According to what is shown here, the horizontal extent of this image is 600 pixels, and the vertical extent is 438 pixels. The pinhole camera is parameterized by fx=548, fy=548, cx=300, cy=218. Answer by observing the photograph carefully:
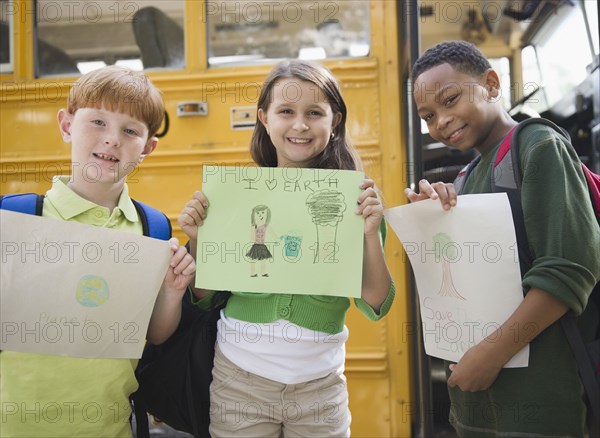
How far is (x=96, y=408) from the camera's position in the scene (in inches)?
43.1

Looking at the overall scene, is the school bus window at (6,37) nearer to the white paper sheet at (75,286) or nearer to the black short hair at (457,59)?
the white paper sheet at (75,286)

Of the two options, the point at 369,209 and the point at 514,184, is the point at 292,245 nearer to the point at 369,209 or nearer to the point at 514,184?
the point at 369,209

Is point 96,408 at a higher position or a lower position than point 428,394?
higher

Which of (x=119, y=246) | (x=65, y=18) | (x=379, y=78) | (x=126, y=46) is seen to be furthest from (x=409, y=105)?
(x=65, y=18)

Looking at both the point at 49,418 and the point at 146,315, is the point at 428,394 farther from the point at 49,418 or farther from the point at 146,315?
the point at 49,418

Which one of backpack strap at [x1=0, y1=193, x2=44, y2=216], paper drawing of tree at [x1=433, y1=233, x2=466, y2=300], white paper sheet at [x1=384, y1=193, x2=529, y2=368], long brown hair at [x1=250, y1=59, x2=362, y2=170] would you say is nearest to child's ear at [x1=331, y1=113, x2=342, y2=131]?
long brown hair at [x1=250, y1=59, x2=362, y2=170]

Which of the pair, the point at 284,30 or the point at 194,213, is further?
the point at 284,30

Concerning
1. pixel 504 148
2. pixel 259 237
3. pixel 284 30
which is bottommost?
pixel 259 237

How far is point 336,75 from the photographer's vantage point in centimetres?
196

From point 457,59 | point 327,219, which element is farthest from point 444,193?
point 457,59

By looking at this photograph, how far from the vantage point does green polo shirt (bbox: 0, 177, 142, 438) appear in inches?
42.3

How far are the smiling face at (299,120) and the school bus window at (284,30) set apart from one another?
797 millimetres

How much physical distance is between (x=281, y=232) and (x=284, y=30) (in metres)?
1.12

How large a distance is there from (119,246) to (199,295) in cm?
23
